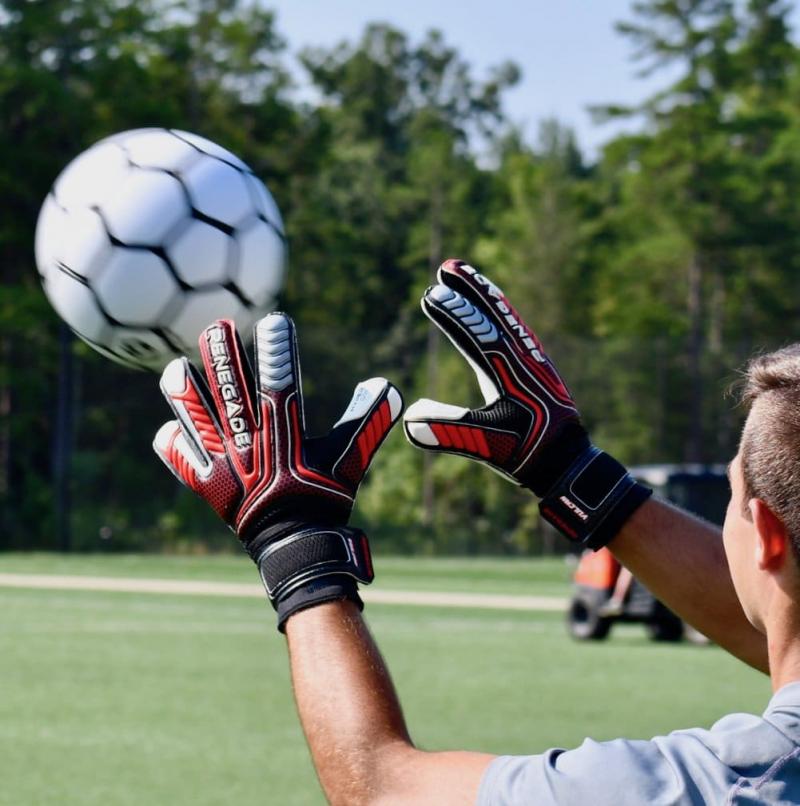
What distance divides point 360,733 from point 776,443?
59 cm

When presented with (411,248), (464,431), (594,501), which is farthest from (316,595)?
(411,248)

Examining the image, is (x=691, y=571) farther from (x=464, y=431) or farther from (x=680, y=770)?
(x=680, y=770)

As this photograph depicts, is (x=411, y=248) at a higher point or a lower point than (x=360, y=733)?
lower

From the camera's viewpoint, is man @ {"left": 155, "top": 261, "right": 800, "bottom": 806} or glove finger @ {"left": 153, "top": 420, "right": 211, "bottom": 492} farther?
glove finger @ {"left": 153, "top": 420, "right": 211, "bottom": 492}

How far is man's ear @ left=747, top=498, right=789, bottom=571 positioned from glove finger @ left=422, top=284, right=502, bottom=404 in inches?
36.8

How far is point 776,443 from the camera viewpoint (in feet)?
6.06

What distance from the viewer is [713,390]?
40.0 metres

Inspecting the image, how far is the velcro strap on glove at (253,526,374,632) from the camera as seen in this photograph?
2.09 m

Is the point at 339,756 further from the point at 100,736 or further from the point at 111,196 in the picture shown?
the point at 100,736

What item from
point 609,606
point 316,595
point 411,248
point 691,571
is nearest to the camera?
point 316,595

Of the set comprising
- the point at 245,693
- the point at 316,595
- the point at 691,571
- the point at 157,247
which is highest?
the point at 157,247

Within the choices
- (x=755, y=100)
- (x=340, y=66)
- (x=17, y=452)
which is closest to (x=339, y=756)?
(x=17, y=452)

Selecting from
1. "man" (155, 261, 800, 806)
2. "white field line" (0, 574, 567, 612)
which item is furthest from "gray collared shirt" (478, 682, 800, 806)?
"white field line" (0, 574, 567, 612)

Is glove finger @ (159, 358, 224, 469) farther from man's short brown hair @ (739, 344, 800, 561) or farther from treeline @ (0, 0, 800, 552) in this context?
treeline @ (0, 0, 800, 552)
